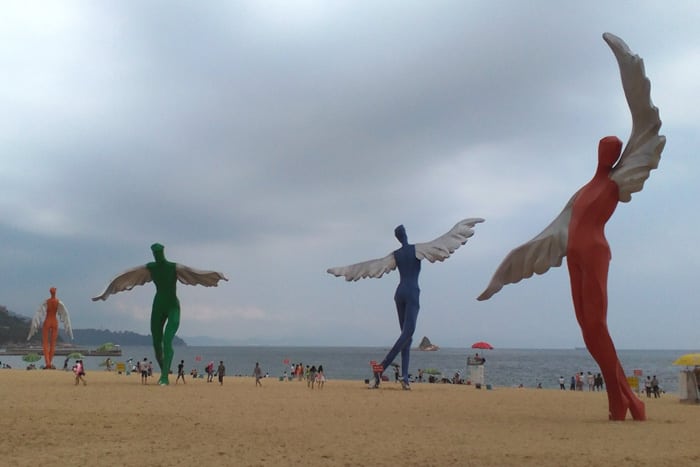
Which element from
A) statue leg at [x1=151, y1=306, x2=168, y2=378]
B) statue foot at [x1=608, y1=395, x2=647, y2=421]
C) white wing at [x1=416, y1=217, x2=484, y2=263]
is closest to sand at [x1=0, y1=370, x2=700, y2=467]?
statue foot at [x1=608, y1=395, x2=647, y2=421]

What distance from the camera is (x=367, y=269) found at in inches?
777

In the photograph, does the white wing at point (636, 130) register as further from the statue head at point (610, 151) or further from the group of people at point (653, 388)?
the group of people at point (653, 388)

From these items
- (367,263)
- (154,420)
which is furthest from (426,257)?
(154,420)

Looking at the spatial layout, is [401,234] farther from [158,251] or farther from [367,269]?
[158,251]

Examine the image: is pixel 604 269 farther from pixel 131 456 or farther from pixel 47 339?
pixel 47 339

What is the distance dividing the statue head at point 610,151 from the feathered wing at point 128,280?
14.3 meters

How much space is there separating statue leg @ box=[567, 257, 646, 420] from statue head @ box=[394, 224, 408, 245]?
30.4 ft

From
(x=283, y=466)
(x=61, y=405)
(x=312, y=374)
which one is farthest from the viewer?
(x=312, y=374)

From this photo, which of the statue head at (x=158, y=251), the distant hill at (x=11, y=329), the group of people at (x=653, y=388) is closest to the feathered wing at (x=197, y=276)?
the statue head at (x=158, y=251)

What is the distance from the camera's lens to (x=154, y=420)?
34.7 ft

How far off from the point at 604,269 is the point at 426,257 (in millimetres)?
8754

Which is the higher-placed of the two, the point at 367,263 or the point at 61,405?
the point at 367,263

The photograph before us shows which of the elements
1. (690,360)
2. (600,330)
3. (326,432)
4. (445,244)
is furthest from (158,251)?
(690,360)

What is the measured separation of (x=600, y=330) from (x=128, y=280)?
15020 mm
